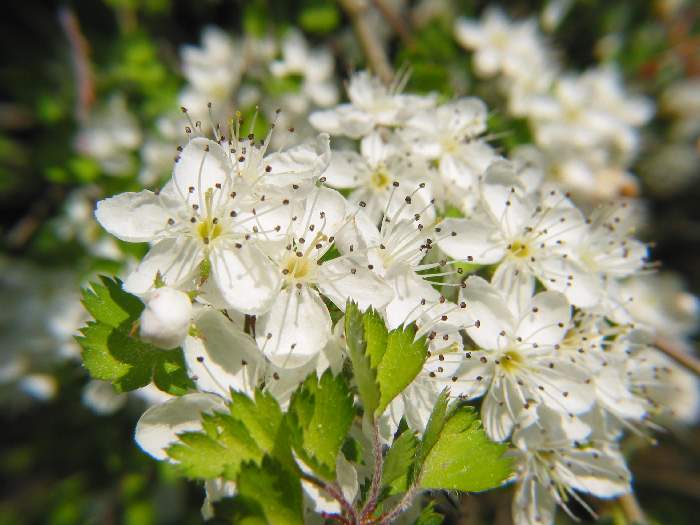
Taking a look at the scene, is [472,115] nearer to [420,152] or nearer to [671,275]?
[420,152]

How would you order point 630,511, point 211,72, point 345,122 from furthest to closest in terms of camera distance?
point 211,72 < point 630,511 < point 345,122

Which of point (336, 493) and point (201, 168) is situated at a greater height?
point (201, 168)

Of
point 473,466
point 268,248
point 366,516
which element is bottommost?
point 366,516

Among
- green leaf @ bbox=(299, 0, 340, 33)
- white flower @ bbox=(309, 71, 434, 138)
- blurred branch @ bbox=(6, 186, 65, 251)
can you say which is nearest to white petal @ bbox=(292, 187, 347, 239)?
white flower @ bbox=(309, 71, 434, 138)

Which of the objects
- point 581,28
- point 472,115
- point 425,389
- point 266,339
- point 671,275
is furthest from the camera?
point 581,28

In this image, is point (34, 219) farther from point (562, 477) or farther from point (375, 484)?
point (562, 477)

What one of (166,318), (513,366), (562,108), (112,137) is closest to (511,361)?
(513,366)

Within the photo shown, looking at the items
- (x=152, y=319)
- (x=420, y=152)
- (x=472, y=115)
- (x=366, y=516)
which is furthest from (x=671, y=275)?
(x=152, y=319)

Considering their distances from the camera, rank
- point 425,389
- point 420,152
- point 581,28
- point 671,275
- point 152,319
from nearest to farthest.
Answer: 1. point 152,319
2. point 425,389
3. point 420,152
4. point 671,275
5. point 581,28
